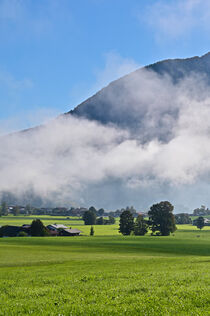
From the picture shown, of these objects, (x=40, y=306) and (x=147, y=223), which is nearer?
(x=40, y=306)

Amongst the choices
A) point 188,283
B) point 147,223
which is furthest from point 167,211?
point 188,283

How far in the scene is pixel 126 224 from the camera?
155750 millimetres

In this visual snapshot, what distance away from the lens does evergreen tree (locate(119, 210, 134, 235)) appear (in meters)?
155

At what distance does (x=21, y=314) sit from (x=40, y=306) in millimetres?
1449

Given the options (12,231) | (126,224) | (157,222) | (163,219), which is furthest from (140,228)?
(12,231)

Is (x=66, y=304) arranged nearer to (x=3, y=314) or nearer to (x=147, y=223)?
(x=3, y=314)

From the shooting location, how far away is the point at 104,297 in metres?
16.2

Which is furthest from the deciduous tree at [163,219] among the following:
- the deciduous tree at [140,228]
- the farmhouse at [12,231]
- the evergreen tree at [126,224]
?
the farmhouse at [12,231]

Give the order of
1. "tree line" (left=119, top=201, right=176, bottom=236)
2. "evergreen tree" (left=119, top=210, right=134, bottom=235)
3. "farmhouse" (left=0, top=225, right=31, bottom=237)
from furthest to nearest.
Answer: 1. "evergreen tree" (left=119, top=210, right=134, bottom=235)
2. "tree line" (left=119, top=201, right=176, bottom=236)
3. "farmhouse" (left=0, top=225, right=31, bottom=237)

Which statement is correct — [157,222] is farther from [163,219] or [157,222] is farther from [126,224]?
[126,224]

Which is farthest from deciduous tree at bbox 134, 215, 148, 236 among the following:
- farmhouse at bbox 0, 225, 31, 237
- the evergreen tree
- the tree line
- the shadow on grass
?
farmhouse at bbox 0, 225, 31, 237

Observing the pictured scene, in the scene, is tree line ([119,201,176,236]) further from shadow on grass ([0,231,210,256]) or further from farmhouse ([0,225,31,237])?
shadow on grass ([0,231,210,256])

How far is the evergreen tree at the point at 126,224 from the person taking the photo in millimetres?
154875

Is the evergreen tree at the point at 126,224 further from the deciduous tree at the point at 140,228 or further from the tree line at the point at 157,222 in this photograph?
the deciduous tree at the point at 140,228
